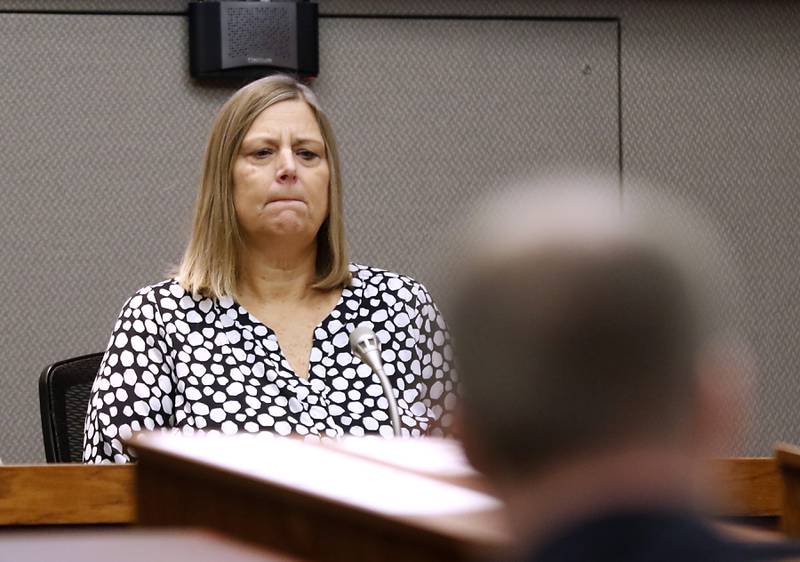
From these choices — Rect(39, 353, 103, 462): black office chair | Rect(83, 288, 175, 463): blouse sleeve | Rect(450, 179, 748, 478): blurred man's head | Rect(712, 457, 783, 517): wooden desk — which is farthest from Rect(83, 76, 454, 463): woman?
Rect(450, 179, 748, 478): blurred man's head

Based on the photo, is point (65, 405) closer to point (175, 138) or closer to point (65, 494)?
point (65, 494)

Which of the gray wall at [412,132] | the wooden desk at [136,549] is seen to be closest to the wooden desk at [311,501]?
the wooden desk at [136,549]

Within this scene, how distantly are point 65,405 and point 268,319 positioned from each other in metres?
0.39

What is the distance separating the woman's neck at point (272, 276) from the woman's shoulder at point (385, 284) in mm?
108

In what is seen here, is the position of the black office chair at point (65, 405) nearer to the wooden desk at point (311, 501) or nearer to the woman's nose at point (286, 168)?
the woman's nose at point (286, 168)

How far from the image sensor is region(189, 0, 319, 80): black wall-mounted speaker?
2.99 metres

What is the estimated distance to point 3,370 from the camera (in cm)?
298

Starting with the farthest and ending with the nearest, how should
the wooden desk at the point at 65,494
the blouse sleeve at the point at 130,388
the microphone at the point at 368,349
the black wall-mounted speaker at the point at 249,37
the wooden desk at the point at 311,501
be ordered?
the black wall-mounted speaker at the point at 249,37, the blouse sleeve at the point at 130,388, the microphone at the point at 368,349, the wooden desk at the point at 65,494, the wooden desk at the point at 311,501

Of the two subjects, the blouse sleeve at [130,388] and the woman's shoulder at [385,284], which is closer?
the blouse sleeve at [130,388]

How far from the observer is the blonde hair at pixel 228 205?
212 cm

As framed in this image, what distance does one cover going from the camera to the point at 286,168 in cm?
212

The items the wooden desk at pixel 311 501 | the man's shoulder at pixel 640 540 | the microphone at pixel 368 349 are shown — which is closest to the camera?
the man's shoulder at pixel 640 540

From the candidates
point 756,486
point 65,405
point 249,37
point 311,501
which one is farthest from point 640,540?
point 249,37

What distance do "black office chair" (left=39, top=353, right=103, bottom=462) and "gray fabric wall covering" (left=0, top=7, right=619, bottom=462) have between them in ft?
2.86
